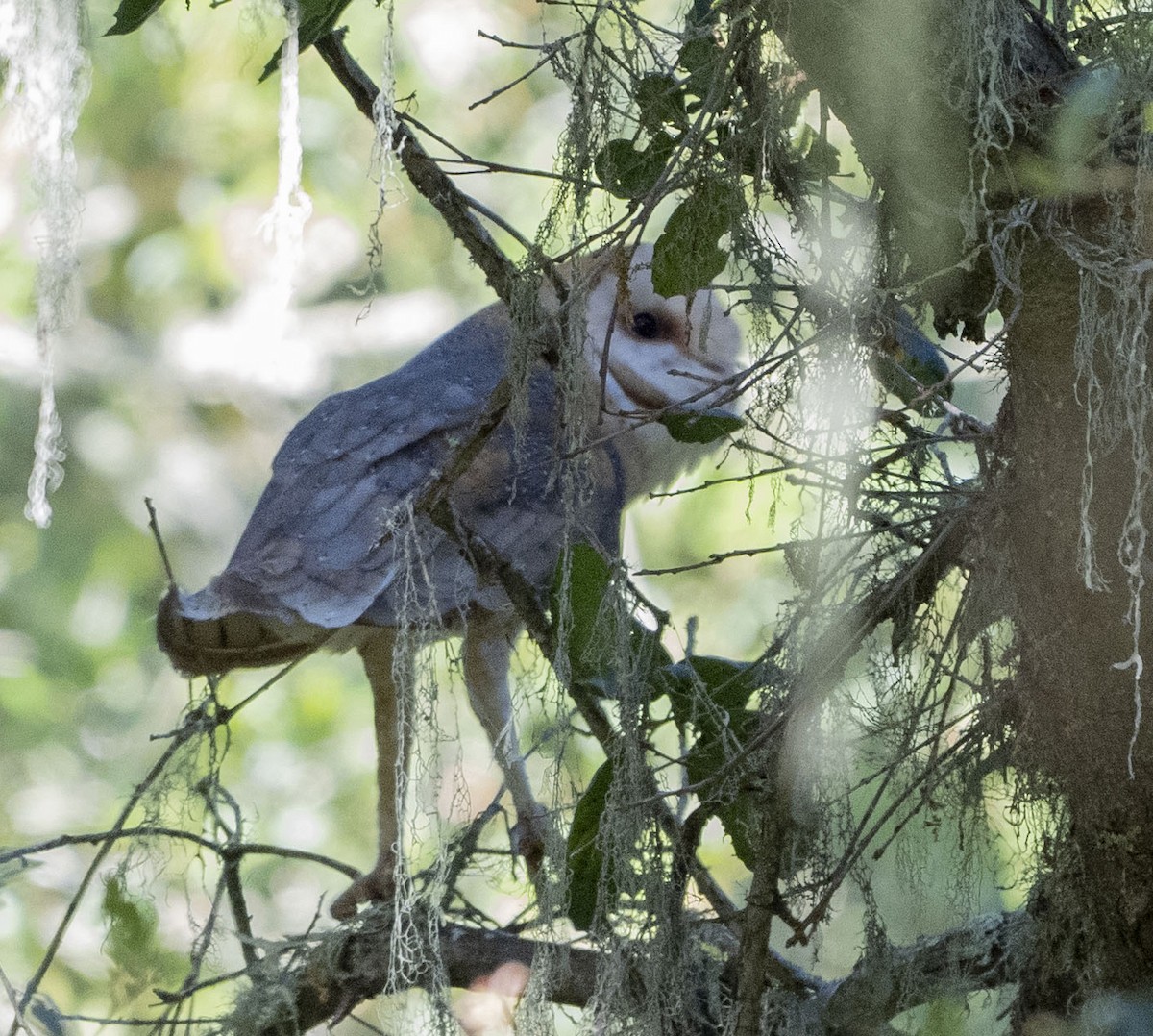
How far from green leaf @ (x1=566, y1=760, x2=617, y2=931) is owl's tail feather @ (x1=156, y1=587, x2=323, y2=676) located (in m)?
0.66

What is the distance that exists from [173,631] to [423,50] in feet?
8.88

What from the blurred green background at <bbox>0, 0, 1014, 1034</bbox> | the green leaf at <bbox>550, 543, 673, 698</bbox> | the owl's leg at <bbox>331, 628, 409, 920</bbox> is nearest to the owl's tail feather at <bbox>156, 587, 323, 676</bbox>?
the owl's leg at <bbox>331, 628, 409, 920</bbox>

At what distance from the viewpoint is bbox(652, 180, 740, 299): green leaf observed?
1269 mm

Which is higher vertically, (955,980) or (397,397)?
(397,397)

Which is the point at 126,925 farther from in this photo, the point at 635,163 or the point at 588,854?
the point at 635,163

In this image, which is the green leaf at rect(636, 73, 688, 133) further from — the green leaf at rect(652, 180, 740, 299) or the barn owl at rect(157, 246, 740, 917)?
the barn owl at rect(157, 246, 740, 917)

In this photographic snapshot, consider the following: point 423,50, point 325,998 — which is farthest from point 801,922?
point 423,50

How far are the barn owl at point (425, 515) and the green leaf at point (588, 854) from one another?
0.20 m

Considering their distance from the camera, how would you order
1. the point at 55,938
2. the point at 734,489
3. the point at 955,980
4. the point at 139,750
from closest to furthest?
the point at 955,980 < the point at 55,938 < the point at 734,489 < the point at 139,750

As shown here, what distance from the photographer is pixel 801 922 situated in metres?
1.32

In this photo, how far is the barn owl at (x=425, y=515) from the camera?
6.17 ft

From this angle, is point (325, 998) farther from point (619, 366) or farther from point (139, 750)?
point (139, 750)

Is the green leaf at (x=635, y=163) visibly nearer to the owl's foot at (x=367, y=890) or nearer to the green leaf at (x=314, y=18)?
the green leaf at (x=314, y=18)

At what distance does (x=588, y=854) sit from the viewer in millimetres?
1440
